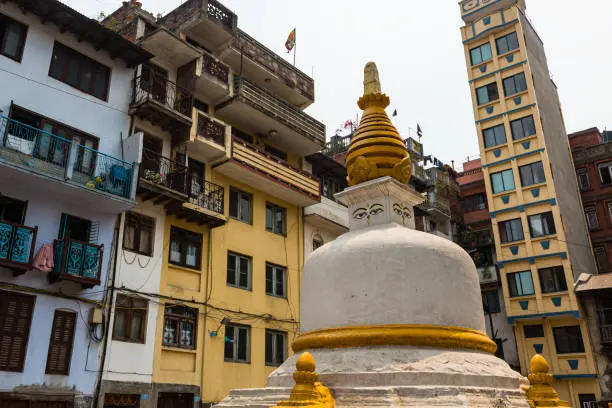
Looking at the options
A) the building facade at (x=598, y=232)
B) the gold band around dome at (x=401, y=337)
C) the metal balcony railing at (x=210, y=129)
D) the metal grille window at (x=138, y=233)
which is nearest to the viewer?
the gold band around dome at (x=401, y=337)

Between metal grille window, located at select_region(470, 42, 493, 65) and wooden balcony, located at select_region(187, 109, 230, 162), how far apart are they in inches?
921

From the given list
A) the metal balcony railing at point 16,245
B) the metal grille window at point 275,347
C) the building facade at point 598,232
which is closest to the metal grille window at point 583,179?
the building facade at point 598,232

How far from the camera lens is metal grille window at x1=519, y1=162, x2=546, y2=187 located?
35250mm

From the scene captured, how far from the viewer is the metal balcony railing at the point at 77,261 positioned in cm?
1702

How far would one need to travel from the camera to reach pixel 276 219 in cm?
2816

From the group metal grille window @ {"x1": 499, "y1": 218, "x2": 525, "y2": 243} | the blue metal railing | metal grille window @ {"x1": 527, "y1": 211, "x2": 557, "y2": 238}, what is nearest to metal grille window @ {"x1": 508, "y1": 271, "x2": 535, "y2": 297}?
metal grille window @ {"x1": 499, "y1": 218, "x2": 525, "y2": 243}

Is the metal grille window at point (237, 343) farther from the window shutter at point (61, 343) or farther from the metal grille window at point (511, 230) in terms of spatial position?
the metal grille window at point (511, 230)

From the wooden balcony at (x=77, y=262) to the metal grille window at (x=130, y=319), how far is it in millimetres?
1676

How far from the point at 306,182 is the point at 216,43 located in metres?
8.43

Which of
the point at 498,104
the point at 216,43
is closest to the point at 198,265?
the point at 216,43

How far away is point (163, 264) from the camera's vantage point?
21234 mm

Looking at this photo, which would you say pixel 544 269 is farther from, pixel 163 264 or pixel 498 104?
pixel 163 264

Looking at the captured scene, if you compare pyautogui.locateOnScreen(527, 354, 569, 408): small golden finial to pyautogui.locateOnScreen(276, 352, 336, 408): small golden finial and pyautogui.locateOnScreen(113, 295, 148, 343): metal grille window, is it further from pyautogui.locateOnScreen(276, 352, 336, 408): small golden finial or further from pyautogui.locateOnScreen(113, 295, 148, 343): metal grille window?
pyautogui.locateOnScreen(113, 295, 148, 343): metal grille window

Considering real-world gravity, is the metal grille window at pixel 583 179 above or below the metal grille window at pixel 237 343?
above
